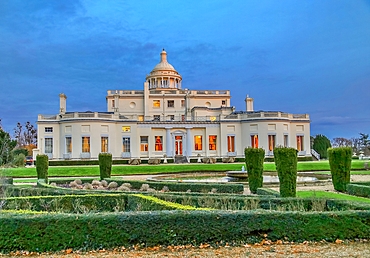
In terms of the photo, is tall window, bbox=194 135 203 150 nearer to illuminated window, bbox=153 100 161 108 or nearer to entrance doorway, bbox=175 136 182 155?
entrance doorway, bbox=175 136 182 155

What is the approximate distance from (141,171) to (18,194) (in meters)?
15.3

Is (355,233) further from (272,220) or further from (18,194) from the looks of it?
(18,194)

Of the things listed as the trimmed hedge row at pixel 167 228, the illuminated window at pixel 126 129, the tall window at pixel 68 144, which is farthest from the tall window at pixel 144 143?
the trimmed hedge row at pixel 167 228

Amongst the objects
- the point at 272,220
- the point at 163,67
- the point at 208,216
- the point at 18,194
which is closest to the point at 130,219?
the point at 208,216

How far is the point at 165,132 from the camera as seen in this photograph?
1735 inches

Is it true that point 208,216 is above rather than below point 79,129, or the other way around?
below

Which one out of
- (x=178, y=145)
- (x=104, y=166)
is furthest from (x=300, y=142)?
(x=104, y=166)

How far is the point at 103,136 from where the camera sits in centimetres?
4106

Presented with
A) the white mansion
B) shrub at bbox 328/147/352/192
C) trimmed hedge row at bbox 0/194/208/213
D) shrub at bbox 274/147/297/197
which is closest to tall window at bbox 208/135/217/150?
the white mansion

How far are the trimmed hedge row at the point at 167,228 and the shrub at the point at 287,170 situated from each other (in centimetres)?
429

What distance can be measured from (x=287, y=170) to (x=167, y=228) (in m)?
6.12

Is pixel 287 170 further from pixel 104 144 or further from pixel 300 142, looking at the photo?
pixel 300 142

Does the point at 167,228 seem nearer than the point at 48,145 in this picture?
Yes

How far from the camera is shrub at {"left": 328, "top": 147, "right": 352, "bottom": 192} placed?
599 inches
